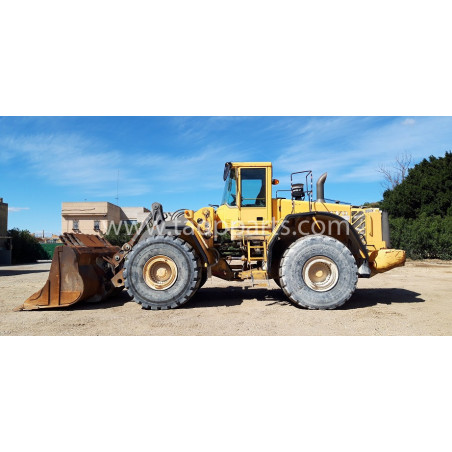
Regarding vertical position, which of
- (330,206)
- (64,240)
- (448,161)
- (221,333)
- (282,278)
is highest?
(448,161)

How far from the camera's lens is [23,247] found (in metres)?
33.1

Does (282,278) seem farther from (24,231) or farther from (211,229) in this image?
(24,231)

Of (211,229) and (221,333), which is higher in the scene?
(211,229)

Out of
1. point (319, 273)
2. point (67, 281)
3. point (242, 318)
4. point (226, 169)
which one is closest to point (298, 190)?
point (226, 169)

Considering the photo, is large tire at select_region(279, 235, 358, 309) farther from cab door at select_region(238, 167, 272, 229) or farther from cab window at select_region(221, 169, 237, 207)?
cab window at select_region(221, 169, 237, 207)

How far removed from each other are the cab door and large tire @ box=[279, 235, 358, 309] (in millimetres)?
1122

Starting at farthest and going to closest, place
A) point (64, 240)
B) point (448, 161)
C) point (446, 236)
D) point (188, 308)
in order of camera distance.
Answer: point (448, 161) < point (446, 236) < point (64, 240) < point (188, 308)

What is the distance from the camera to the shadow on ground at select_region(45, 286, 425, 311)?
7086 millimetres

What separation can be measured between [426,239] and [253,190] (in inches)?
707

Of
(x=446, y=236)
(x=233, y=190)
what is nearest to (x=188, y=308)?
(x=233, y=190)

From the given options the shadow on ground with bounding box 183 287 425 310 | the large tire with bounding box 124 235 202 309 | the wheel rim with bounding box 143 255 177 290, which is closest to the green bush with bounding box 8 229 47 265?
the shadow on ground with bounding box 183 287 425 310

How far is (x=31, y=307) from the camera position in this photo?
6590 millimetres

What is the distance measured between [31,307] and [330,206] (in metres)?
6.53

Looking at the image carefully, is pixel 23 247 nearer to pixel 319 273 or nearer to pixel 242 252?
pixel 242 252
